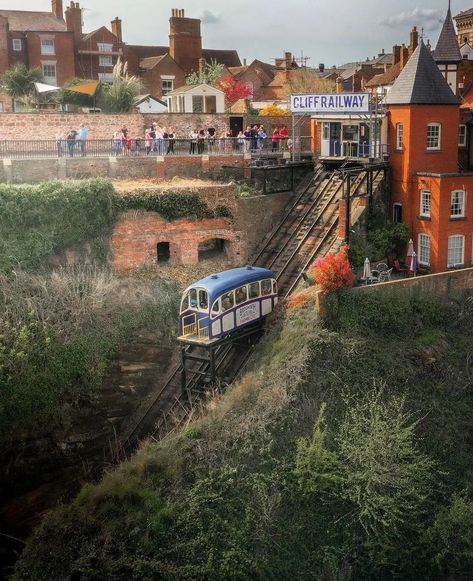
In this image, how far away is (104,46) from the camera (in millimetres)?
59625

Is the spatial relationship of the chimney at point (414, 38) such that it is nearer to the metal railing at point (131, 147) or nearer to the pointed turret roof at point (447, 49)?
the pointed turret roof at point (447, 49)

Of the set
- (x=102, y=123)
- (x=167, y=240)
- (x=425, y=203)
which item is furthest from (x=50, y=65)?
(x=425, y=203)

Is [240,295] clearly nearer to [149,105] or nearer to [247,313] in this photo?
[247,313]

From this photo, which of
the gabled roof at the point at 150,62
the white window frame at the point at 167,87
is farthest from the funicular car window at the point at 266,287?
the gabled roof at the point at 150,62

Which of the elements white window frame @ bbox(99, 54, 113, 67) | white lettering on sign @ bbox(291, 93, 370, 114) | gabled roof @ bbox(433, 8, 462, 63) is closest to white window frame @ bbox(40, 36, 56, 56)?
white window frame @ bbox(99, 54, 113, 67)

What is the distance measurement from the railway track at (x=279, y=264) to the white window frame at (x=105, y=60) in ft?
93.4

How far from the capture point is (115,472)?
24.0m

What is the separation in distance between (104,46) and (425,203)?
34908 millimetres

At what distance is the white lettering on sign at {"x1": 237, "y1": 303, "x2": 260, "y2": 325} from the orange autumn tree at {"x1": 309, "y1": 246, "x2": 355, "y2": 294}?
2.50 meters

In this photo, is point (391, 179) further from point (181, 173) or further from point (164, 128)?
point (164, 128)

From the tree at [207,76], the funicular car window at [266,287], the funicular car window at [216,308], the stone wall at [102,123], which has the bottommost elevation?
the funicular car window at [216,308]

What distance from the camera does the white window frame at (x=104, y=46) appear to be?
59.4m

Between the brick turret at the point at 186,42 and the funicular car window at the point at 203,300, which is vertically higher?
the brick turret at the point at 186,42

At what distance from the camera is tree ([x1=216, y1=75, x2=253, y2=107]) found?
55.3m
